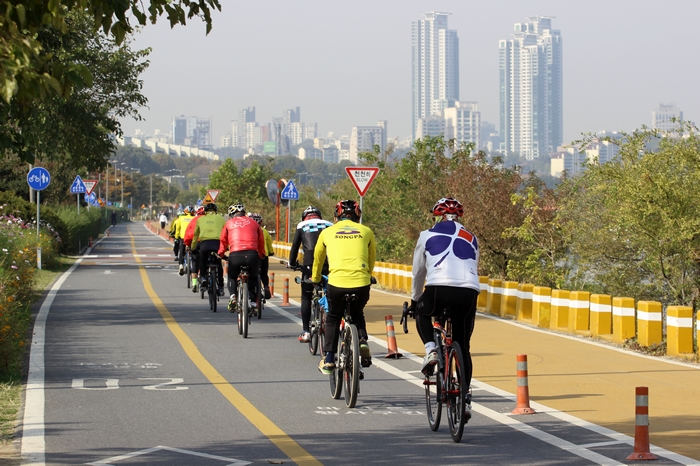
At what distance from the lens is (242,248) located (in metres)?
15.8

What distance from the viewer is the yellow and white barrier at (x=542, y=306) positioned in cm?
1716

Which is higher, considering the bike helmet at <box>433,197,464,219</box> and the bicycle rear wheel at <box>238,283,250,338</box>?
the bike helmet at <box>433,197,464,219</box>

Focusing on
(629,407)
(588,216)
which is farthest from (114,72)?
(629,407)

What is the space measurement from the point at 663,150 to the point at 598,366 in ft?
22.0

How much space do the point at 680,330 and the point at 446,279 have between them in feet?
20.3

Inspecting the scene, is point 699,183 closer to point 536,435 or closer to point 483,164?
point 536,435

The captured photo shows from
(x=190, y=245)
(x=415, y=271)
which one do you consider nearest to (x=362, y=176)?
(x=190, y=245)

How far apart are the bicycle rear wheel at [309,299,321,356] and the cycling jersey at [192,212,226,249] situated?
20.9 ft

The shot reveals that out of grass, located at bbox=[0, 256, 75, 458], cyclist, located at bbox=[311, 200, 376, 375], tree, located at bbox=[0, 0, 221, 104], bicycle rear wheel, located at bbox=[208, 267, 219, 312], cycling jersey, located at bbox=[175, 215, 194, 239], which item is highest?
tree, located at bbox=[0, 0, 221, 104]

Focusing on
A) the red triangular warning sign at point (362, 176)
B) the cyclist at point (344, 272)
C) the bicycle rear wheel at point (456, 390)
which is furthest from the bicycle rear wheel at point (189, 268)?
the bicycle rear wheel at point (456, 390)

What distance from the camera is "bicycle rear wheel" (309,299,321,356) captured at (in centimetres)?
1334

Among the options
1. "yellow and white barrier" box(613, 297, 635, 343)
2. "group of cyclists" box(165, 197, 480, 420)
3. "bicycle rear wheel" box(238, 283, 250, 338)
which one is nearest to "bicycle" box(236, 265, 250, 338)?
"bicycle rear wheel" box(238, 283, 250, 338)

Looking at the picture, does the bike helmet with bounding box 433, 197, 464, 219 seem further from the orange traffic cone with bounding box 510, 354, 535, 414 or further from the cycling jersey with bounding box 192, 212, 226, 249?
the cycling jersey with bounding box 192, 212, 226, 249

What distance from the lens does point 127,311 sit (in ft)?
64.4
